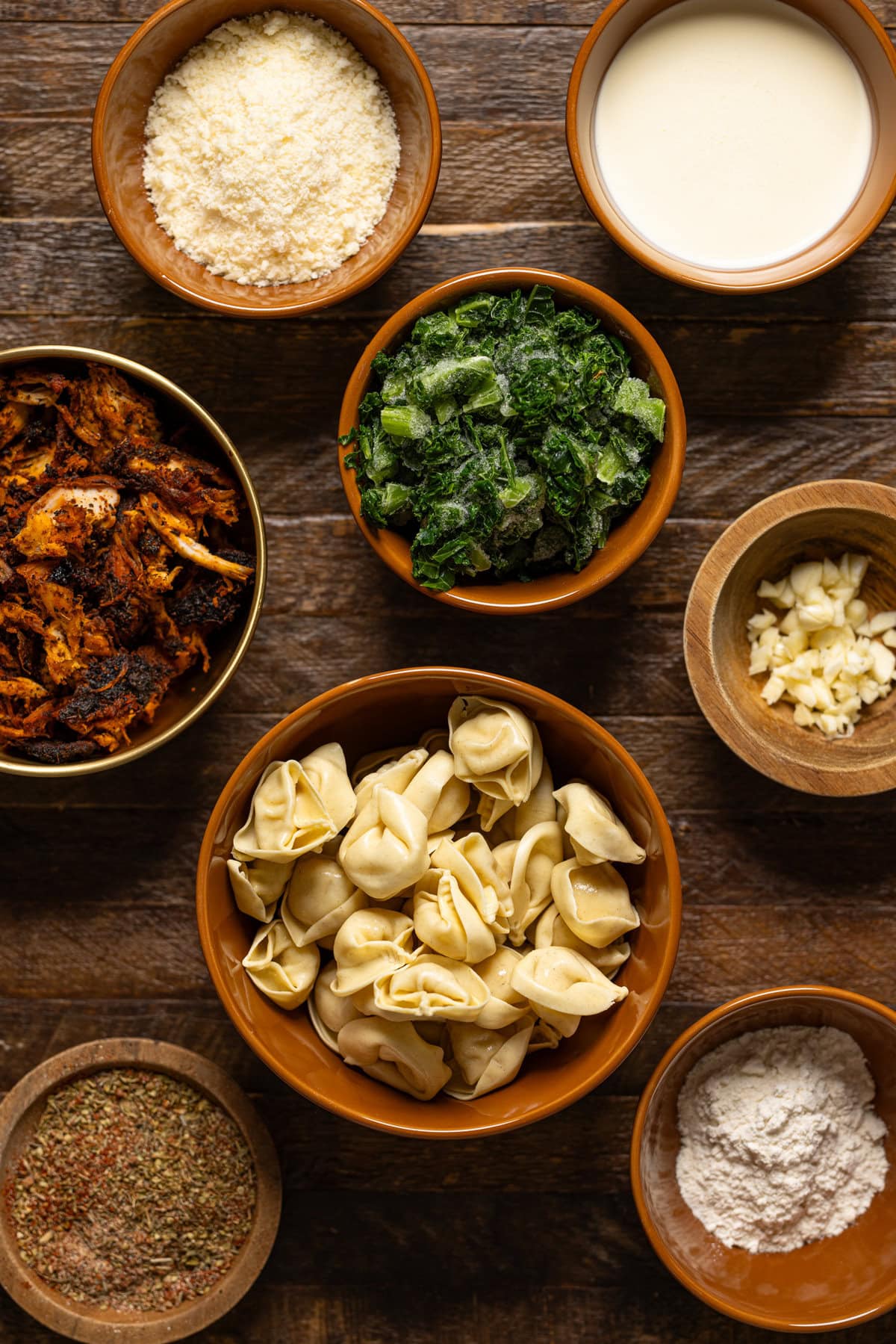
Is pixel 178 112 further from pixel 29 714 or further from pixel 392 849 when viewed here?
pixel 392 849

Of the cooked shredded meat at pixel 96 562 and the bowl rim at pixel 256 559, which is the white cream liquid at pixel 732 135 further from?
the cooked shredded meat at pixel 96 562

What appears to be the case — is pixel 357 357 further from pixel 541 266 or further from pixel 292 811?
pixel 292 811

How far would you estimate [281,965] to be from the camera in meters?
1.88

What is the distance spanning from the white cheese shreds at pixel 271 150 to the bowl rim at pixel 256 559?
0.28 meters

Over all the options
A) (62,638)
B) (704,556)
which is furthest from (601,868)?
(62,638)

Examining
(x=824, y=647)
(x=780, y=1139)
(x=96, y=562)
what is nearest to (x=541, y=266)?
(x=824, y=647)

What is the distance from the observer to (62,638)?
6.06ft

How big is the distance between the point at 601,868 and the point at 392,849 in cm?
40

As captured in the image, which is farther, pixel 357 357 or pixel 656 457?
pixel 357 357

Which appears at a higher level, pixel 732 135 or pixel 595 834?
pixel 732 135

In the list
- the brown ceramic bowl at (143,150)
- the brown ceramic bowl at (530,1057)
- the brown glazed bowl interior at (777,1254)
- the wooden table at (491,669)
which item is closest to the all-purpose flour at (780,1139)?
the brown glazed bowl interior at (777,1254)

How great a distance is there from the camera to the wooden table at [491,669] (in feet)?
6.85

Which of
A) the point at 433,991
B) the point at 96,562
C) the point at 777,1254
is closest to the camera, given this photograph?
the point at 433,991

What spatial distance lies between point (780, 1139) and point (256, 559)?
1.50 m
